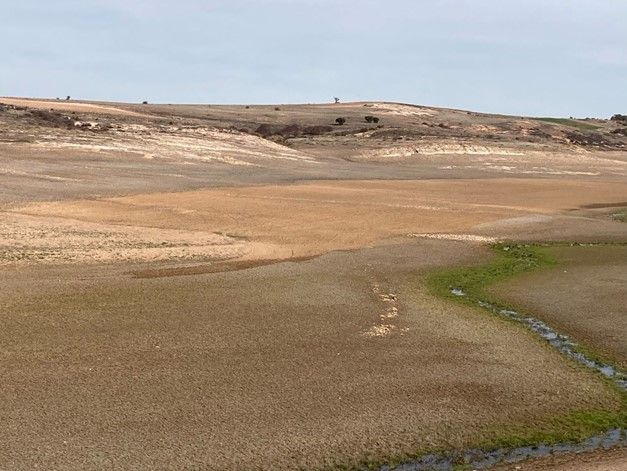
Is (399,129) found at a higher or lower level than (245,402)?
higher

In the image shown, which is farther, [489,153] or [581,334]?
[489,153]

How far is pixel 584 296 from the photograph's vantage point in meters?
23.0

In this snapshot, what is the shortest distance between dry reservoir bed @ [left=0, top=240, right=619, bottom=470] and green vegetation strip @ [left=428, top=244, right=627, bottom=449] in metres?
0.30

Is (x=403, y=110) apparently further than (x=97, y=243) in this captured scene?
Yes

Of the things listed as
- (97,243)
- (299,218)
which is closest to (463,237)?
(299,218)

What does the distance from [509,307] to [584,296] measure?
2.97 meters

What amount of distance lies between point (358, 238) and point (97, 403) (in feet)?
66.9

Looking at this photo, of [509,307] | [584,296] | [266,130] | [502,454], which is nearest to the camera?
[502,454]

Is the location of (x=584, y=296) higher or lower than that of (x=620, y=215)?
lower

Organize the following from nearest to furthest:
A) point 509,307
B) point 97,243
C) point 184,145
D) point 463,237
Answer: point 509,307 < point 97,243 < point 463,237 < point 184,145

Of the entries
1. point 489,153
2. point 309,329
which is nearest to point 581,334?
point 309,329

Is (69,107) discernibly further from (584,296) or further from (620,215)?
(584,296)

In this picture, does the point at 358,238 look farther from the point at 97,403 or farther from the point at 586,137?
the point at 586,137

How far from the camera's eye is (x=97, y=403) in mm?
13344
